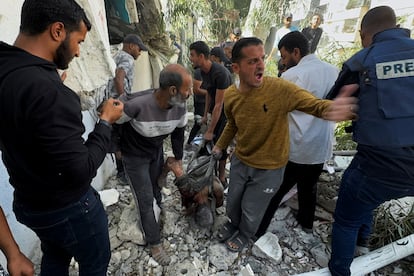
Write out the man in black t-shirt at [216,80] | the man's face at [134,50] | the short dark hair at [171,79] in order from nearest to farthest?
1. the short dark hair at [171,79]
2. the man in black t-shirt at [216,80]
3. the man's face at [134,50]

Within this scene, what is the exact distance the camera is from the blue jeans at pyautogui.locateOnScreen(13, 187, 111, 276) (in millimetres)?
1127

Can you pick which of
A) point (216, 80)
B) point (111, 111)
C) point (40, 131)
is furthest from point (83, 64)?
point (216, 80)

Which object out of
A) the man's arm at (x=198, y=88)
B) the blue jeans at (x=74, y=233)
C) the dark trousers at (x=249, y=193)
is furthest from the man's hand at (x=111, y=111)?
the man's arm at (x=198, y=88)

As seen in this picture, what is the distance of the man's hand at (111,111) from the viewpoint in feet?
4.00

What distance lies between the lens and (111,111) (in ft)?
4.10

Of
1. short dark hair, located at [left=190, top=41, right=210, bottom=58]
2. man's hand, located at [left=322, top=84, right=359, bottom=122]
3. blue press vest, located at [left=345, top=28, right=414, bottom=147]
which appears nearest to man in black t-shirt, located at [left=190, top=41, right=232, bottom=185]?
short dark hair, located at [left=190, top=41, right=210, bottom=58]

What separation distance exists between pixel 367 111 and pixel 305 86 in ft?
2.22

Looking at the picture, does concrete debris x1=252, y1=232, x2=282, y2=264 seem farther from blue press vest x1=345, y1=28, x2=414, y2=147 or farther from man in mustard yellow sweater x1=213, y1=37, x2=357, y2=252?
blue press vest x1=345, y1=28, x2=414, y2=147

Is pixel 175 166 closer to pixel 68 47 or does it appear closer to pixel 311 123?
pixel 311 123

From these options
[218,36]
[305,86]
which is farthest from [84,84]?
[218,36]

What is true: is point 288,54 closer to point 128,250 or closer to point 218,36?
point 128,250

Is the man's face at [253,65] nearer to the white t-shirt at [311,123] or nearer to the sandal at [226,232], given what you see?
the white t-shirt at [311,123]

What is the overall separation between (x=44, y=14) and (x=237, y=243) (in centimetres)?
210

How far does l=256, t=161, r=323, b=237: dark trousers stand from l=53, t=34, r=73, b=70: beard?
184 cm
